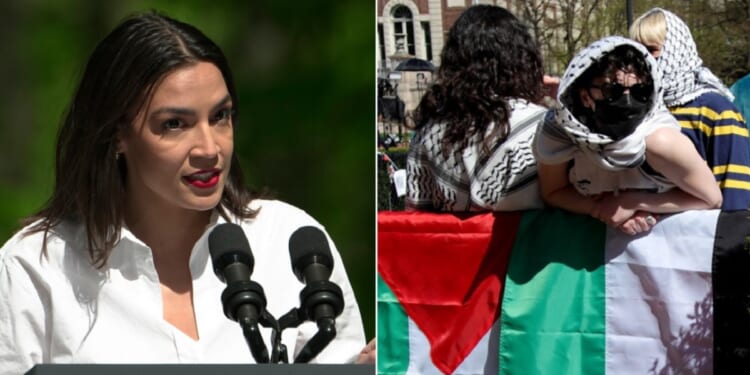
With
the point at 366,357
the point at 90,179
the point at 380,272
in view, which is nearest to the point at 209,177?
the point at 90,179

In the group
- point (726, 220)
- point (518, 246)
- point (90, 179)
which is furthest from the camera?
point (518, 246)

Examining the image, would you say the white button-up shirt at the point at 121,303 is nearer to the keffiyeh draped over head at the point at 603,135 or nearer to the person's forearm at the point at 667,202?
the keffiyeh draped over head at the point at 603,135

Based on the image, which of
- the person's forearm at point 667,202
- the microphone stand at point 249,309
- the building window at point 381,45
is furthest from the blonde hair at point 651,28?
the microphone stand at point 249,309

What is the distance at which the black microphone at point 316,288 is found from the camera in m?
3.13

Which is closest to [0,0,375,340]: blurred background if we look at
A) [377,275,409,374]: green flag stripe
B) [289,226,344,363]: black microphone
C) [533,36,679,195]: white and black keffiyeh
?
[533,36,679,195]: white and black keffiyeh

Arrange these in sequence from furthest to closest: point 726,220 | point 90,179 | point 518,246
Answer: point 518,246, point 726,220, point 90,179

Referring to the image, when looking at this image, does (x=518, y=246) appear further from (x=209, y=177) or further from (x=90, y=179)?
(x=90, y=179)

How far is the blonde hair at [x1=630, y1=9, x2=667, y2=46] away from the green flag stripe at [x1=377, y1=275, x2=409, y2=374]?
1.22 m

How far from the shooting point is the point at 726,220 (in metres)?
4.36

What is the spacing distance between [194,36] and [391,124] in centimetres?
120

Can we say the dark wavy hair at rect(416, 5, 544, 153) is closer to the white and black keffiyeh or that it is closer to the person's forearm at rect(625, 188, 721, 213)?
the white and black keffiyeh

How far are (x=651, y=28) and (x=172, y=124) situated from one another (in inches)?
67.9

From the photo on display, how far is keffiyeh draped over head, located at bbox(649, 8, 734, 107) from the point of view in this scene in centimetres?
462

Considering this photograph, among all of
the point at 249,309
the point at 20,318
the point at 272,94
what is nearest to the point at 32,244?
the point at 20,318
